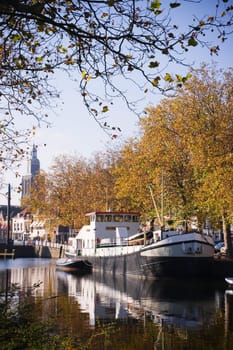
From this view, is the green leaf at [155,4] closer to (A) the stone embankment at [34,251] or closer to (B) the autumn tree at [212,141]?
(B) the autumn tree at [212,141]

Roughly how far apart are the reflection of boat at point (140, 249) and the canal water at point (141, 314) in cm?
174

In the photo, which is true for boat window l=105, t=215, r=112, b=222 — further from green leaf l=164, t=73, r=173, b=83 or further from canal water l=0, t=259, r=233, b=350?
green leaf l=164, t=73, r=173, b=83

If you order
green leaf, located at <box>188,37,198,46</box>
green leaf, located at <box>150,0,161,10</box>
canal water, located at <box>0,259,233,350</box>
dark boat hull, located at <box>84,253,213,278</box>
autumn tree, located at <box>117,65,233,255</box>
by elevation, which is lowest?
canal water, located at <box>0,259,233,350</box>

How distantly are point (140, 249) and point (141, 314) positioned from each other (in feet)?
59.6

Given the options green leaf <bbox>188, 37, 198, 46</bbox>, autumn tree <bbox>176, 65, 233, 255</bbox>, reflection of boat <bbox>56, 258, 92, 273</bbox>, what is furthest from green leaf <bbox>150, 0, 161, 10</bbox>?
reflection of boat <bbox>56, 258, 92, 273</bbox>

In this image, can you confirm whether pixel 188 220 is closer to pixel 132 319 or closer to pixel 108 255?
pixel 108 255

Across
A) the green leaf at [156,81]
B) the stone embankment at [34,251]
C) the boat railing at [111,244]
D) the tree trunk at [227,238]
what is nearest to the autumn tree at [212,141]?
the tree trunk at [227,238]

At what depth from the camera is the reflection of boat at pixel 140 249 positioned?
3700 cm

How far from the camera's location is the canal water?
15555 mm

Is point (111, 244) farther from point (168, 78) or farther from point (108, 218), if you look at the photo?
point (168, 78)

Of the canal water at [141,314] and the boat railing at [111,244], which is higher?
the boat railing at [111,244]

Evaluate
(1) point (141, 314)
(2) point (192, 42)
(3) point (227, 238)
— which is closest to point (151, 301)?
(1) point (141, 314)

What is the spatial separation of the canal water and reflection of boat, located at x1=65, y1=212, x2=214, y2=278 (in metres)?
1.74

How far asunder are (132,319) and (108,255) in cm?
2663
